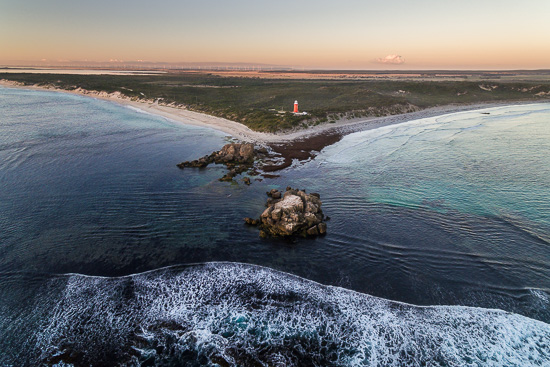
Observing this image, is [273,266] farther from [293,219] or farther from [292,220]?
[293,219]

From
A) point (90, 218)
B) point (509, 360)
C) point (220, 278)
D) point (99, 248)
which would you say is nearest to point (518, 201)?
point (509, 360)

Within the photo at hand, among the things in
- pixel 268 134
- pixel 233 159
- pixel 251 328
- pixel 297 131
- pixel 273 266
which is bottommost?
pixel 251 328

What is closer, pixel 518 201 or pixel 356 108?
pixel 518 201

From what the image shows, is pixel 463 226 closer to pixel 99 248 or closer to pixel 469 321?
pixel 469 321

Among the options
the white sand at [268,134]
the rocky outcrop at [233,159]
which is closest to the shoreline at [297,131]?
the white sand at [268,134]

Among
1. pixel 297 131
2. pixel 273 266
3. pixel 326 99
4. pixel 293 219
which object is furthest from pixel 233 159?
pixel 326 99
